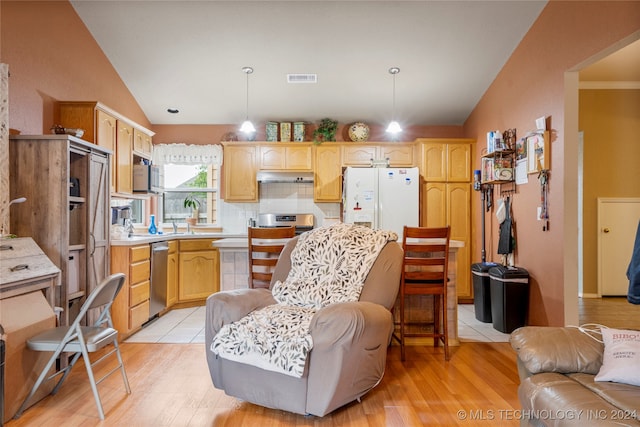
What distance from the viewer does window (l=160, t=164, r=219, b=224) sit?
18.3 ft

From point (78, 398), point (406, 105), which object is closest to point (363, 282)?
point (78, 398)

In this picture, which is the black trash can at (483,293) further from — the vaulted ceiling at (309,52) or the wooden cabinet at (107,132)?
the wooden cabinet at (107,132)

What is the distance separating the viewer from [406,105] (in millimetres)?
5121

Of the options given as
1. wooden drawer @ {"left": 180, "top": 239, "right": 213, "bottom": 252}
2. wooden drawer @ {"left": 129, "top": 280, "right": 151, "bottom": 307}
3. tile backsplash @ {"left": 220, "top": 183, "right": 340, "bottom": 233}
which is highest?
tile backsplash @ {"left": 220, "top": 183, "right": 340, "bottom": 233}

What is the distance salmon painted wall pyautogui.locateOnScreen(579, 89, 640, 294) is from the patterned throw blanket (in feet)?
13.2

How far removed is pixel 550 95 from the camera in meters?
3.36

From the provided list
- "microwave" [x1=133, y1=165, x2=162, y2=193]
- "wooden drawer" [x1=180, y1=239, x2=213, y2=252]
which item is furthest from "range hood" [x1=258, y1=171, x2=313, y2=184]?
"microwave" [x1=133, y1=165, x2=162, y2=193]

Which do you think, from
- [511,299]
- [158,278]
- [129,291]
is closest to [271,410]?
[129,291]

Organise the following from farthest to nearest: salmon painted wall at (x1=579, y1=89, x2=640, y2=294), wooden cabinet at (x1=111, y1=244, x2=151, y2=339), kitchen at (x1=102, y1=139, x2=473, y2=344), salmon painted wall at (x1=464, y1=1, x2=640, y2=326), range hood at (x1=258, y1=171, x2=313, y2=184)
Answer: range hood at (x1=258, y1=171, x2=313, y2=184)
salmon painted wall at (x1=579, y1=89, x2=640, y2=294)
kitchen at (x1=102, y1=139, x2=473, y2=344)
wooden cabinet at (x1=111, y1=244, x2=151, y2=339)
salmon painted wall at (x1=464, y1=1, x2=640, y2=326)

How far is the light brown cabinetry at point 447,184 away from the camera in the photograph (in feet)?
16.5

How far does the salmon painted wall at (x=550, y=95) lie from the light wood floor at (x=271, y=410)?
3.14ft

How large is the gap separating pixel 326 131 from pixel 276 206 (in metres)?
1.34

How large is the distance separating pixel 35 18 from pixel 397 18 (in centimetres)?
331

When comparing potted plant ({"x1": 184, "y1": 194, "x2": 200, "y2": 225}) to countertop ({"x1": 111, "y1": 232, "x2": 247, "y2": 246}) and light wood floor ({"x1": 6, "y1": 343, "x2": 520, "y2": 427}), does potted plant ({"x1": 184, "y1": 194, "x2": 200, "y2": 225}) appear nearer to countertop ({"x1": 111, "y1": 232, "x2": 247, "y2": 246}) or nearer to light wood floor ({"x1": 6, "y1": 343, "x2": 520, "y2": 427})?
countertop ({"x1": 111, "y1": 232, "x2": 247, "y2": 246})
